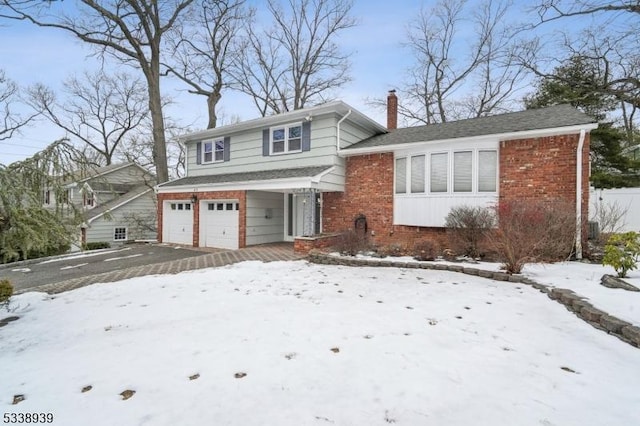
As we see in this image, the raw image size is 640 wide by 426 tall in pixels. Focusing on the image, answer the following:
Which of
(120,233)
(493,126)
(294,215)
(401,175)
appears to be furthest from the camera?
(120,233)

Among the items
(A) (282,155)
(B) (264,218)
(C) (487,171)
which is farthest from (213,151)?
(C) (487,171)

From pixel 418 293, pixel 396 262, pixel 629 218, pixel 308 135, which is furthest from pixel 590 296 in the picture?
pixel 629 218

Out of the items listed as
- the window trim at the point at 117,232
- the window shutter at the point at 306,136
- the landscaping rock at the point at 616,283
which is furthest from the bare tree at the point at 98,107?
the landscaping rock at the point at 616,283

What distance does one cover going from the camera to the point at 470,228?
8.09 metres

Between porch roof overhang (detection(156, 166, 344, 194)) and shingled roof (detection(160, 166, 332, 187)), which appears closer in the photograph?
porch roof overhang (detection(156, 166, 344, 194))

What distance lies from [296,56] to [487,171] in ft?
55.7

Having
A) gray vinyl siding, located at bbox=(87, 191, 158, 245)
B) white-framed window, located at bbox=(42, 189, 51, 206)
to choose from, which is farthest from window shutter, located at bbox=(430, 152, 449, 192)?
gray vinyl siding, located at bbox=(87, 191, 158, 245)

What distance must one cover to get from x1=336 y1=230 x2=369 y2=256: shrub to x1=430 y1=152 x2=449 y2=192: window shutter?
2.96 m

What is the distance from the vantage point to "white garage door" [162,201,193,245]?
45.8 ft

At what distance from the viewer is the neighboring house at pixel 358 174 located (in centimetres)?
859

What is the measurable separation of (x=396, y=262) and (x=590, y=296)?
378 centimetres

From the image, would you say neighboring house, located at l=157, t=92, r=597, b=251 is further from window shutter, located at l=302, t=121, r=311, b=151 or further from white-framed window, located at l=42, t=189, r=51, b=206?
white-framed window, located at l=42, t=189, r=51, b=206

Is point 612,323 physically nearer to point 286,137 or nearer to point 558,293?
point 558,293

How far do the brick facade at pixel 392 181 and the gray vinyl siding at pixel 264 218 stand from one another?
243 cm
